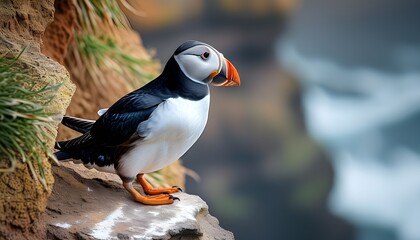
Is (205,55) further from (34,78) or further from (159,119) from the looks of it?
(34,78)

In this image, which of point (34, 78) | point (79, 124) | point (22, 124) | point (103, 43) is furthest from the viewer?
point (103, 43)

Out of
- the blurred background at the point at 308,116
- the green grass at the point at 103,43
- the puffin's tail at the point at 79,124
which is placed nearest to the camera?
the puffin's tail at the point at 79,124

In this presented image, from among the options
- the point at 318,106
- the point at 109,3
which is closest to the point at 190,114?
the point at 109,3

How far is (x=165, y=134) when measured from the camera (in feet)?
6.42

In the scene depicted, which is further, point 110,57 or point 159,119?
point 110,57

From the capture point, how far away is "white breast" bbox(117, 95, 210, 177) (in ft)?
6.37

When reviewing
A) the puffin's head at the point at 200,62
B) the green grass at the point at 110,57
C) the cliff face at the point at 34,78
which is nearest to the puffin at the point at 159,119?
the puffin's head at the point at 200,62

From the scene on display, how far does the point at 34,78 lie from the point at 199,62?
0.39m

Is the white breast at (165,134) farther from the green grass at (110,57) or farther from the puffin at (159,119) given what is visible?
the green grass at (110,57)

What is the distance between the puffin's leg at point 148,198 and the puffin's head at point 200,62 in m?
0.31

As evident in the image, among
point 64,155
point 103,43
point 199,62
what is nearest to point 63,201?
point 64,155

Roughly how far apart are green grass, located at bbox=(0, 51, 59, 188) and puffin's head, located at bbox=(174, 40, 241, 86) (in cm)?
33

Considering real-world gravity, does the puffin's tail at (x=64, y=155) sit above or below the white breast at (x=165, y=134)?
below

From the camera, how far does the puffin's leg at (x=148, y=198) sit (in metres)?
2.05
